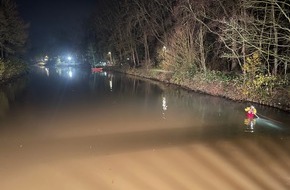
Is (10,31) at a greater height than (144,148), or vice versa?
(10,31)

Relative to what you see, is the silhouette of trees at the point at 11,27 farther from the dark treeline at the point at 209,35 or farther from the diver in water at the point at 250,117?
the diver in water at the point at 250,117

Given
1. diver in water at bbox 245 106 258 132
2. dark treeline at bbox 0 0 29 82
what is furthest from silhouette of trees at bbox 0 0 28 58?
diver in water at bbox 245 106 258 132

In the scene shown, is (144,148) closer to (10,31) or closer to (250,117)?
(250,117)

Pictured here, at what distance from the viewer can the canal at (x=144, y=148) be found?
9320 millimetres

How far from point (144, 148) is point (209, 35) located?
26.0 m

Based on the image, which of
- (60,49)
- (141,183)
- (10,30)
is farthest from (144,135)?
(60,49)

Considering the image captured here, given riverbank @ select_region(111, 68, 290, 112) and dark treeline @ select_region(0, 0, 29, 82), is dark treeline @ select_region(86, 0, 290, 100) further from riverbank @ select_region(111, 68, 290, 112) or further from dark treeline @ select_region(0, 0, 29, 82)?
dark treeline @ select_region(0, 0, 29, 82)

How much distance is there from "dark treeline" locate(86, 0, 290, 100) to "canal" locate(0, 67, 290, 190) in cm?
397

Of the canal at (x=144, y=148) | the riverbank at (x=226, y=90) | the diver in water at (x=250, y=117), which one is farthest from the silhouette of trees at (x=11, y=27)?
the diver in water at (x=250, y=117)

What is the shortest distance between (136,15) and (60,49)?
105007mm

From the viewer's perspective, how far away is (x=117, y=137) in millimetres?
13844

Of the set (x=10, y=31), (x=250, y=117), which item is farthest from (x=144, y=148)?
(x=10, y=31)

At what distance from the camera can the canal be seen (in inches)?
367

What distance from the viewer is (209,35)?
35.9 m
